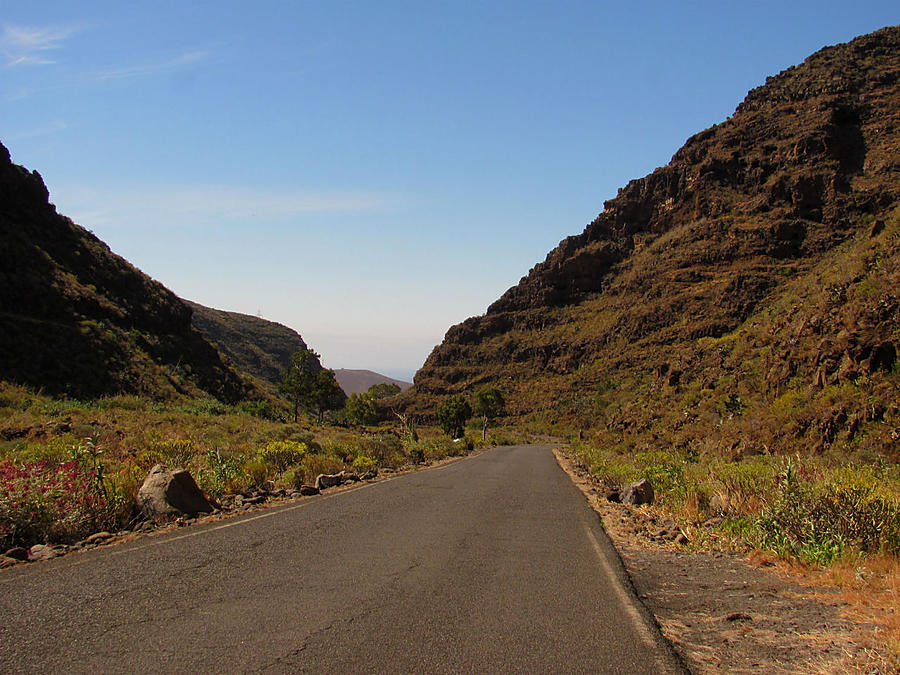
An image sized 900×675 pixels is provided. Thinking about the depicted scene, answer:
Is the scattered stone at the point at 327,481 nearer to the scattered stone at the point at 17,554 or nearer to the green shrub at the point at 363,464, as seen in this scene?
the green shrub at the point at 363,464

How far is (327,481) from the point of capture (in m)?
13.2

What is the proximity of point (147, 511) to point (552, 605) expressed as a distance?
21.2 feet

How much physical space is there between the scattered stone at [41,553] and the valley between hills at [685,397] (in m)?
0.04

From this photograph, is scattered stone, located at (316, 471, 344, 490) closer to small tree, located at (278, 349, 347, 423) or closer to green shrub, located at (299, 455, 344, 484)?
green shrub, located at (299, 455, 344, 484)

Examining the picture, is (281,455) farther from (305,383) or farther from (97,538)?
(305,383)

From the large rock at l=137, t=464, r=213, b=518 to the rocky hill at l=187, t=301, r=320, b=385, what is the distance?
9788 cm

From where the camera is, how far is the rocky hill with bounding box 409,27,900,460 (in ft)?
59.1

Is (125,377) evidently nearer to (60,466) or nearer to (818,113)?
(60,466)

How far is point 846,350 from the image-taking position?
1733 centimetres

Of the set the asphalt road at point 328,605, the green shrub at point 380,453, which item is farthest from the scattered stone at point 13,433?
the asphalt road at point 328,605

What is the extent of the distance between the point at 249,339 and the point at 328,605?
156643 mm

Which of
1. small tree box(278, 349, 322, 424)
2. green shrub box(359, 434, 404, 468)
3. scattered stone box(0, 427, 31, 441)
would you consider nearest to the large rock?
scattered stone box(0, 427, 31, 441)

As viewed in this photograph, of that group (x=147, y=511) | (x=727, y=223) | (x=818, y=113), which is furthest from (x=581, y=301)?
(x=147, y=511)

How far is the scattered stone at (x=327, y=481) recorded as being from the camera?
12836mm
